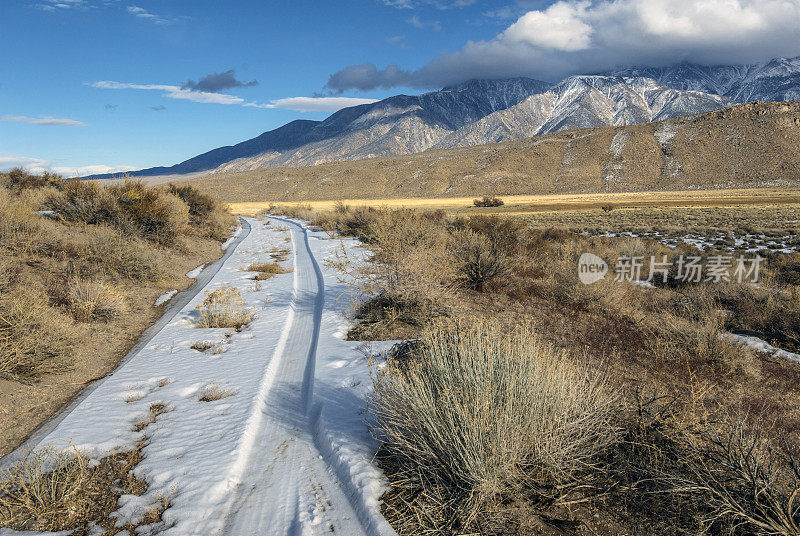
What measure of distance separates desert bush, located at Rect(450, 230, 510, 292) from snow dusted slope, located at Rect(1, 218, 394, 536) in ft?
11.5

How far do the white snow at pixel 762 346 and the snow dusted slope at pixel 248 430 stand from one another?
6.26 meters

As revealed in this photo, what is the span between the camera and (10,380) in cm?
503

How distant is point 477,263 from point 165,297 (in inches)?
293

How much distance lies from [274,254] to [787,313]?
Answer: 14.2 metres

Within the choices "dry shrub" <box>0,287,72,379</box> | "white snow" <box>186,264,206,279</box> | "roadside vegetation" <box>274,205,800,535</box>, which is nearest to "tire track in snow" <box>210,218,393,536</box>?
"roadside vegetation" <box>274,205,800,535</box>

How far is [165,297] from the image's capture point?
30.7ft

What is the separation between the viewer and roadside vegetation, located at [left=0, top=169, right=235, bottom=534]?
10.4ft

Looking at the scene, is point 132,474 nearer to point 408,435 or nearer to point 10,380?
point 408,435

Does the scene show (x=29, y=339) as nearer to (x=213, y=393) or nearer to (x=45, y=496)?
(x=213, y=393)

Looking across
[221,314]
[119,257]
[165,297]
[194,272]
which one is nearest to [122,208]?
[194,272]

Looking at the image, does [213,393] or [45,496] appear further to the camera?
[213,393]

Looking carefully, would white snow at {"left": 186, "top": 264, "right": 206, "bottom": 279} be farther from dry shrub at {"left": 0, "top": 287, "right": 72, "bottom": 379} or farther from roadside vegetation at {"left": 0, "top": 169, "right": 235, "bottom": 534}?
dry shrub at {"left": 0, "top": 287, "right": 72, "bottom": 379}

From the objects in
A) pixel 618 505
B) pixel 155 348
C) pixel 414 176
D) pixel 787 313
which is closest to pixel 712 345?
pixel 787 313


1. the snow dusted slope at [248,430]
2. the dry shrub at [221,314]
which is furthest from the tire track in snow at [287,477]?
the dry shrub at [221,314]
